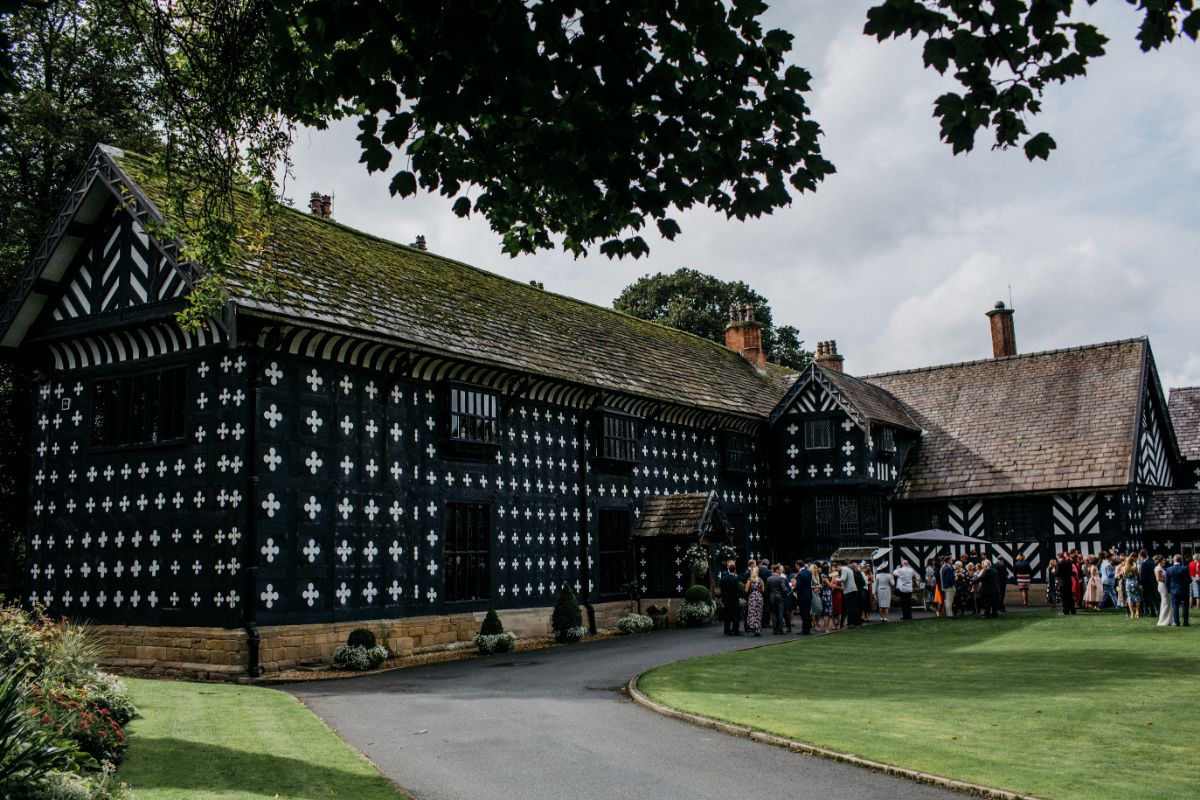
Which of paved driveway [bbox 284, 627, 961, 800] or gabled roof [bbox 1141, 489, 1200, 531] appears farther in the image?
gabled roof [bbox 1141, 489, 1200, 531]

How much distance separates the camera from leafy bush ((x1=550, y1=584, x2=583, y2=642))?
77.4ft

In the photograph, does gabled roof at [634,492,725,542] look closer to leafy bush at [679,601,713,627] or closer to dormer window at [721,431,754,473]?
leafy bush at [679,601,713,627]

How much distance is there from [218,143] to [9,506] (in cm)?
2106

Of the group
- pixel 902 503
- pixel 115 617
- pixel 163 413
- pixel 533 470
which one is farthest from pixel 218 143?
pixel 902 503

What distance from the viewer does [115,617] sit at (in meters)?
19.2

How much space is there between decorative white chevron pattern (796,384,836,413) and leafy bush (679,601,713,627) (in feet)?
33.1

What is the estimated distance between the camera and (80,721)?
9297 millimetres

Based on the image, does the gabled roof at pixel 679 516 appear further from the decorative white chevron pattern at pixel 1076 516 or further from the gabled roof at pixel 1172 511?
the gabled roof at pixel 1172 511

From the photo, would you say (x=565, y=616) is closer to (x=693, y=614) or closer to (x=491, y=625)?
(x=491, y=625)

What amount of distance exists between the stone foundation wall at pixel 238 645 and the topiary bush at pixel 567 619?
3.17 m

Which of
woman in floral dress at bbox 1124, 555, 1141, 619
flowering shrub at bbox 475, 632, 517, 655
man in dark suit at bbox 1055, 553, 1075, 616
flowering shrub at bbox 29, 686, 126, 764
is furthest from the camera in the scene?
man in dark suit at bbox 1055, 553, 1075, 616

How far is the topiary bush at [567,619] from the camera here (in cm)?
2352

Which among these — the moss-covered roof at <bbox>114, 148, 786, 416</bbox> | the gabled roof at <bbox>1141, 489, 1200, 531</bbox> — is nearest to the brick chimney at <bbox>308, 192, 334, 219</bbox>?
the moss-covered roof at <bbox>114, 148, 786, 416</bbox>

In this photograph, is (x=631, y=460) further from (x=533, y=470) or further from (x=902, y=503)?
(x=902, y=503)
